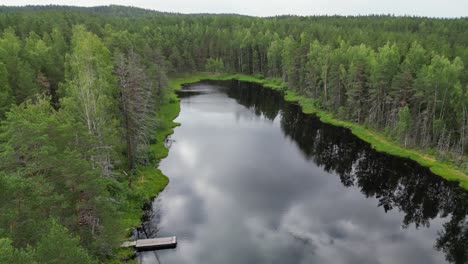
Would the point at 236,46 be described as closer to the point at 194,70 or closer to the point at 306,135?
the point at 194,70

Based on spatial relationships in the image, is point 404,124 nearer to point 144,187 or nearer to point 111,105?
point 144,187

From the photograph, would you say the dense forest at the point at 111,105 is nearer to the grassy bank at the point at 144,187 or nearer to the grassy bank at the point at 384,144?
the grassy bank at the point at 144,187

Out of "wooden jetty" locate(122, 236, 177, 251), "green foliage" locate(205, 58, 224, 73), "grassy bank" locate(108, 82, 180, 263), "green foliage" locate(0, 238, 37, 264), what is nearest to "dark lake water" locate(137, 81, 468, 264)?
"wooden jetty" locate(122, 236, 177, 251)

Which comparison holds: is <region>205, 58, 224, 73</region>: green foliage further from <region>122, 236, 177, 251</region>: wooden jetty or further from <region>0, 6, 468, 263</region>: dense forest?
<region>122, 236, 177, 251</region>: wooden jetty

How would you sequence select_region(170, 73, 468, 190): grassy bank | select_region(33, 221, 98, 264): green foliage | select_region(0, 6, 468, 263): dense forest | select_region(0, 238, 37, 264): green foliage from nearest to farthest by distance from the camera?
1. select_region(0, 238, 37, 264): green foliage
2. select_region(33, 221, 98, 264): green foliage
3. select_region(0, 6, 468, 263): dense forest
4. select_region(170, 73, 468, 190): grassy bank

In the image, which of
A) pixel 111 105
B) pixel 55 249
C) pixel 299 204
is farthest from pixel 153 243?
pixel 111 105

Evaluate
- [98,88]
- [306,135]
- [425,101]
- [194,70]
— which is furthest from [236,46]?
[98,88]
